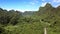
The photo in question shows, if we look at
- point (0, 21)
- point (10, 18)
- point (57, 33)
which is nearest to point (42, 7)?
point (10, 18)

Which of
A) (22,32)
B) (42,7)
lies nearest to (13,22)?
(22,32)

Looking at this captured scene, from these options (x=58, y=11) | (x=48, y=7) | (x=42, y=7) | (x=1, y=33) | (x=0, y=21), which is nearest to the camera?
(x=1, y=33)

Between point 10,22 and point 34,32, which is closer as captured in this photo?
point 34,32

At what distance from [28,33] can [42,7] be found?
23.1 m

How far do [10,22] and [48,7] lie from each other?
10964 millimetres

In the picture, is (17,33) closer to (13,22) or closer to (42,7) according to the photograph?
(13,22)

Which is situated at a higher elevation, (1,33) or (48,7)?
(48,7)

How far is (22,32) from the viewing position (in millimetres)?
13172

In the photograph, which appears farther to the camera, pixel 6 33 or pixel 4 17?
pixel 4 17

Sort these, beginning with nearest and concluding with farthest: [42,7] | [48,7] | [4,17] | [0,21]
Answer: [0,21], [4,17], [48,7], [42,7]

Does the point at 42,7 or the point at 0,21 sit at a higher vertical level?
the point at 42,7

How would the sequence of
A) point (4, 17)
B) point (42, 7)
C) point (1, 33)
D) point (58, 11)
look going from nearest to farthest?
point (1, 33) < point (4, 17) < point (58, 11) < point (42, 7)

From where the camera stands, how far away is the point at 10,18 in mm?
24875

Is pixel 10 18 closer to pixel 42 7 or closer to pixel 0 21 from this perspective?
pixel 0 21
